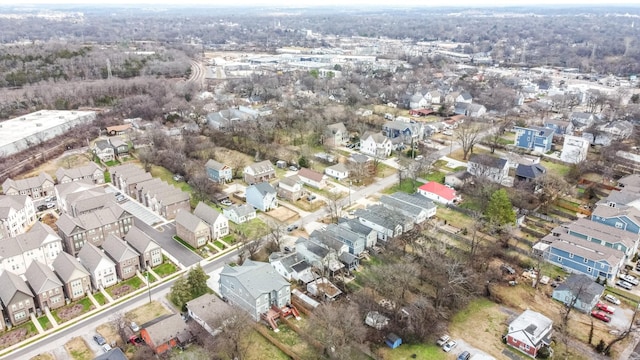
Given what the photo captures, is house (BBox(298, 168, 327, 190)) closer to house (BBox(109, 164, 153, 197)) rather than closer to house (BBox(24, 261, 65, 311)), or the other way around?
house (BBox(109, 164, 153, 197))

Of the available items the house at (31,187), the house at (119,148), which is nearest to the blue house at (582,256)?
the house at (31,187)

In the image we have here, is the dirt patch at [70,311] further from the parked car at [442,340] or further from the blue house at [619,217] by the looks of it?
the blue house at [619,217]

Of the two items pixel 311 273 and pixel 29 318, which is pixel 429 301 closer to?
pixel 311 273

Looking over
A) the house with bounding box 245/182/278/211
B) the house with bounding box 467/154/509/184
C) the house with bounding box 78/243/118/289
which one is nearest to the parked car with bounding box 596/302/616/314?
the house with bounding box 467/154/509/184

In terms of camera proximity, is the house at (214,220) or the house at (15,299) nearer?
the house at (15,299)

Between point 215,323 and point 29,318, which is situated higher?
point 215,323

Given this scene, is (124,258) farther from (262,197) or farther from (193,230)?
(262,197)

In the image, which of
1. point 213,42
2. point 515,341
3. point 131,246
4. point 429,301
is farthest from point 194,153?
point 213,42
